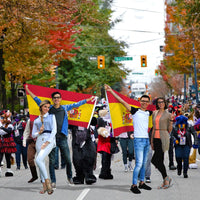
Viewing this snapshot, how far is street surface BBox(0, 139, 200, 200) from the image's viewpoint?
31.8 ft

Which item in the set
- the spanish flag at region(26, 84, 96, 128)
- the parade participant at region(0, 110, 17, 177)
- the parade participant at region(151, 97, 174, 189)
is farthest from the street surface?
the spanish flag at region(26, 84, 96, 128)

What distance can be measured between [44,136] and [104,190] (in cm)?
173

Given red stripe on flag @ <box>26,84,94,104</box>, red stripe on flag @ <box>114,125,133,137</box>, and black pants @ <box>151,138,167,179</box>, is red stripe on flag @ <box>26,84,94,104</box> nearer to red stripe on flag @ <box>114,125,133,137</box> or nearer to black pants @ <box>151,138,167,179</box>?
red stripe on flag @ <box>114,125,133,137</box>

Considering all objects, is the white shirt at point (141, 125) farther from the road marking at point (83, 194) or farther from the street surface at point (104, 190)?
the road marking at point (83, 194)

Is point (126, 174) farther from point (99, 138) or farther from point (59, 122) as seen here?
point (59, 122)

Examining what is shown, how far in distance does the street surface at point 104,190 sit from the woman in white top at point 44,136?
18.1 inches

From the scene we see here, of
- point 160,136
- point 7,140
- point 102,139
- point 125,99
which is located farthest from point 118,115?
point 7,140

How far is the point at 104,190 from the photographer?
34.5 ft

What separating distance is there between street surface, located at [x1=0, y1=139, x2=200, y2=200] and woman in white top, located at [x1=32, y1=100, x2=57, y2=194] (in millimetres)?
460

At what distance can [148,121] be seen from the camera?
406 inches

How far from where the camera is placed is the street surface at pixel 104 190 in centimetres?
970

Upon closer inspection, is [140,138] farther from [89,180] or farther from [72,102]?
[72,102]

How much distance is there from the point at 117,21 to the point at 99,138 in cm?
4929

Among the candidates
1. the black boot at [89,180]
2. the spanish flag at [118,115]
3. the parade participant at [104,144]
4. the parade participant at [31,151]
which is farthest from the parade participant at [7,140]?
the spanish flag at [118,115]
